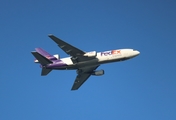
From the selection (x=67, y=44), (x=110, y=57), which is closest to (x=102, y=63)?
(x=110, y=57)

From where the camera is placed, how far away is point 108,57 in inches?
3477

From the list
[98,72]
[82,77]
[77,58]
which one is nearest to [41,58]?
[77,58]

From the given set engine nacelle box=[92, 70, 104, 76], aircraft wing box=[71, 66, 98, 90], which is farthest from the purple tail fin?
engine nacelle box=[92, 70, 104, 76]

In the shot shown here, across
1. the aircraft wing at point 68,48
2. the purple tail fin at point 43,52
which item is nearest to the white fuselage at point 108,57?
the aircraft wing at point 68,48

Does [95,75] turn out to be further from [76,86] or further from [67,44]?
[67,44]

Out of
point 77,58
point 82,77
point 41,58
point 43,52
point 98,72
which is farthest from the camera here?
point 82,77

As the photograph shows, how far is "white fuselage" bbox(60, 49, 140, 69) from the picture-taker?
3482 inches

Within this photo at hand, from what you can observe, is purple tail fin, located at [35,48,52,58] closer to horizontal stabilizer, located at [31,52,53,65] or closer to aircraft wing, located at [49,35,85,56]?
horizontal stabilizer, located at [31,52,53,65]

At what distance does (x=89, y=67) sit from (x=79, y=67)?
366 centimetres

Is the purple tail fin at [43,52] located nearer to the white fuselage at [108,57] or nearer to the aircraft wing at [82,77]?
the white fuselage at [108,57]

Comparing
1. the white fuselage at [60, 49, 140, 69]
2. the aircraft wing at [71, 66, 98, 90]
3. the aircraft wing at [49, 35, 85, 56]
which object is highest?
the aircraft wing at [49, 35, 85, 56]

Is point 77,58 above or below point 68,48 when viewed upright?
below

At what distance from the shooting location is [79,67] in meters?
91.1

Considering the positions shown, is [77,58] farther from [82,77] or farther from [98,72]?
[82,77]
